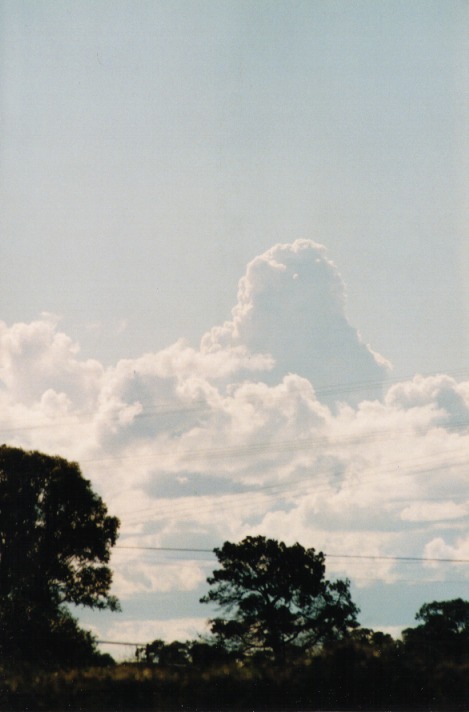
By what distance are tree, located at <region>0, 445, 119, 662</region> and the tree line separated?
0.19ft

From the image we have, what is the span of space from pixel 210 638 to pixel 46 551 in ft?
53.2

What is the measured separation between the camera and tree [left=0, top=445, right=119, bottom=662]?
41.0 metres

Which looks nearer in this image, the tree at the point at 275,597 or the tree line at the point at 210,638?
the tree line at the point at 210,638

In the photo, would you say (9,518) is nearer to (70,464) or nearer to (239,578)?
(70,464)

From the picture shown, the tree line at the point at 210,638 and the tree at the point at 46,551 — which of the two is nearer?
the tree line at the point at 210,638

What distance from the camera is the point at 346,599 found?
59156mm

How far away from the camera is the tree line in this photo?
21828 mm

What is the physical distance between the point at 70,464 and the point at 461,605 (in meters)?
50.1

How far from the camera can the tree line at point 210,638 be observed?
21828mm

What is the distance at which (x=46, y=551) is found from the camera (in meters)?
43.8

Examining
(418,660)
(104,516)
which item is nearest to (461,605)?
(104,516)

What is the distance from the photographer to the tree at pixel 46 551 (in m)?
41.0

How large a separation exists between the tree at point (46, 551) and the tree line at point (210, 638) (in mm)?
59

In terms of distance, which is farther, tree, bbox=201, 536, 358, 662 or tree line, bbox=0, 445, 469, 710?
tree, bbox=201, 536, 358, 662
